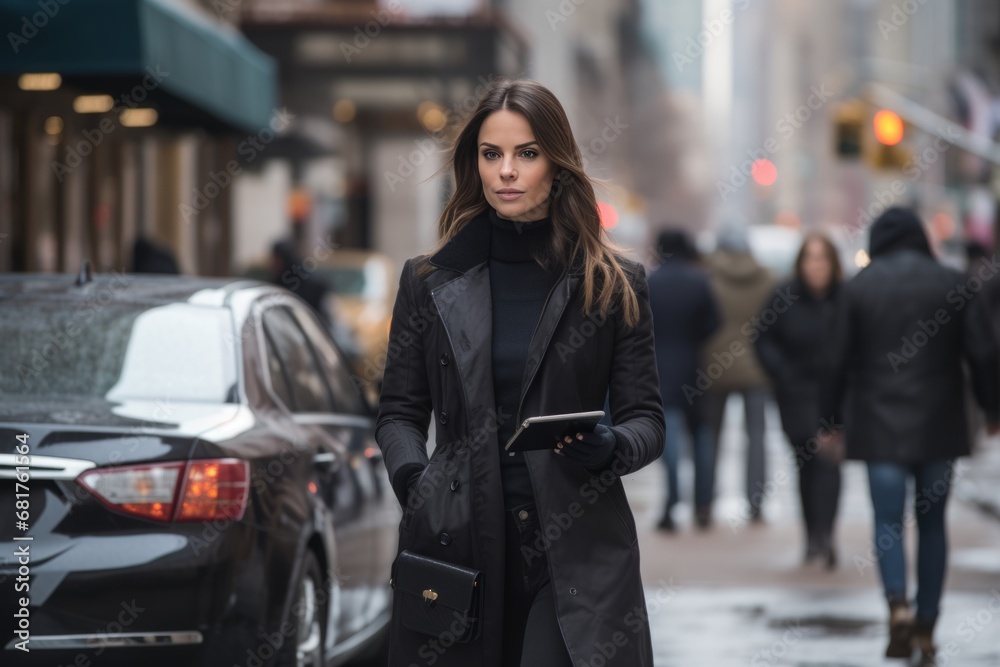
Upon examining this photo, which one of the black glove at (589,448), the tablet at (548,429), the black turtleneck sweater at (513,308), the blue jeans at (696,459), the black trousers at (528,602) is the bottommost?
the blue jeans at (696,459)

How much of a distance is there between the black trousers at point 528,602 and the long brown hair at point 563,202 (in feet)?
1.64

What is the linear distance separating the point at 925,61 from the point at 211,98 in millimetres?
88132

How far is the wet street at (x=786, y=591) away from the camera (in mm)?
7777

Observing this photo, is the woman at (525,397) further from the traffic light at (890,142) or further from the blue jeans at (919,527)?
the traffic light at (890,142)

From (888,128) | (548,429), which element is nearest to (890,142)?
(888,128)

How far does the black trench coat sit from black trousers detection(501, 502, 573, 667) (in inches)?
1.6

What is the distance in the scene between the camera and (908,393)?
7.72m

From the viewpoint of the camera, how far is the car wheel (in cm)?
550

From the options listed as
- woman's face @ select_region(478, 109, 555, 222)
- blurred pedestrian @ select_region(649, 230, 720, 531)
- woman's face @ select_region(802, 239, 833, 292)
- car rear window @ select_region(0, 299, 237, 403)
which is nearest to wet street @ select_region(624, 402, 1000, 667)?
blurred pedestrian @ select_region(649, 230, 720, 531)

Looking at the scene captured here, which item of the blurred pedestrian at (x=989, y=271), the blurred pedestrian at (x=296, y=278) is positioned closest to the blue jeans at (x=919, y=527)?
the blurred pedestrian at (x=989, y=271)

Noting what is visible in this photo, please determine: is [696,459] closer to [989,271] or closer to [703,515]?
[703,515]

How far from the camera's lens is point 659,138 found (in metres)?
134

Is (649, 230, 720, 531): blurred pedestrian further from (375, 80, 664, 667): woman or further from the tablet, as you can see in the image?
the tablet

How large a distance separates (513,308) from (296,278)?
11203 millimetres
